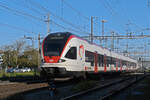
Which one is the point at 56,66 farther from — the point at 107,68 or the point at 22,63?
the point at 22,63

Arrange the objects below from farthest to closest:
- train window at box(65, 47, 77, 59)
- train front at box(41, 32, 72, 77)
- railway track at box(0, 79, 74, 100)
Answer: train window at box(65, 47, 77, 59) → train front at box(41, 32, 72, 77) → railway track at box(0, 79, 74, 100)

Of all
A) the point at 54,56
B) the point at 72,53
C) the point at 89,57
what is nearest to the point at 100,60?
the point at 89,57

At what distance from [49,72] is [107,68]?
1183cm

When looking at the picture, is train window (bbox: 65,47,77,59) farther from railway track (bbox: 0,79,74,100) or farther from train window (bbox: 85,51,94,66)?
train window (bbox: 85,51,94,66)

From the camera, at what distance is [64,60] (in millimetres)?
16344

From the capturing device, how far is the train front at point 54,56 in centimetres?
1620

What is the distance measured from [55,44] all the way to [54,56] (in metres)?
0.98

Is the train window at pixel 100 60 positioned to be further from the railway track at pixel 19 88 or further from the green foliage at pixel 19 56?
the green foliage at pixel 19 56

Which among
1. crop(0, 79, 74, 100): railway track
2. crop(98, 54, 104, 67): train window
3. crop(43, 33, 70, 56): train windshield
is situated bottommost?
crop(0, 79, 74, 100): railway track

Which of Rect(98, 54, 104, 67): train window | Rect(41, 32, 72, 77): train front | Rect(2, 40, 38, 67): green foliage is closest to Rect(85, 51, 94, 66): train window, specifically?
Rect(98, 54, 104, 67): train window

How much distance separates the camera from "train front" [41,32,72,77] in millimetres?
16203

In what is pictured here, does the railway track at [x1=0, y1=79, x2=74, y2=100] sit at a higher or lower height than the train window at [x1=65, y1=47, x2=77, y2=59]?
lower

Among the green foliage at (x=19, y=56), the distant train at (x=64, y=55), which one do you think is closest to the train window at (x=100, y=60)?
the distant train at (x=64, y=55)

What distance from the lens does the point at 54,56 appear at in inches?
644
